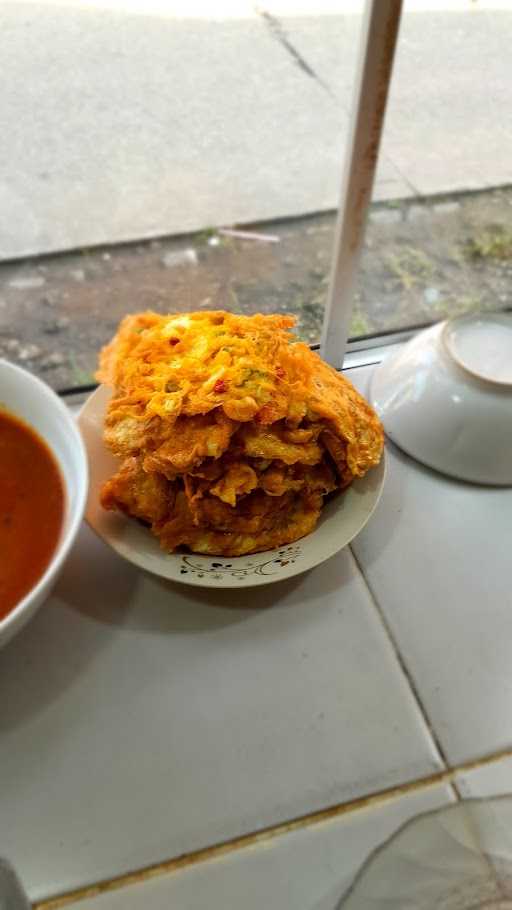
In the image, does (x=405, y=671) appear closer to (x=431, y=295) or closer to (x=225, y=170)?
(x=431, y=295)

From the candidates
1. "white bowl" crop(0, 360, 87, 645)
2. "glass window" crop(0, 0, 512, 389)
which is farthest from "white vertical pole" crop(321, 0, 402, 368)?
"white bowl" crop(0, 360, 87, 645)

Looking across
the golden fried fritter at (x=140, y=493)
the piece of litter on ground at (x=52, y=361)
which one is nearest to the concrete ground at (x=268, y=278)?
the piece of litter on ground at (x=52, y=361)

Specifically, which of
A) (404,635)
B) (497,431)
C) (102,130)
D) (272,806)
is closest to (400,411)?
(497,431)

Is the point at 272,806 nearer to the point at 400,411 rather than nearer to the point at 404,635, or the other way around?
the point at 404,635

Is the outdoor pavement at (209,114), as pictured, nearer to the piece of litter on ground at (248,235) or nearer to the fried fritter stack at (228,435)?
the piece of litter on ground at (248,235)

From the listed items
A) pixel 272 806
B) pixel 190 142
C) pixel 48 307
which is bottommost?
pixel 272 806

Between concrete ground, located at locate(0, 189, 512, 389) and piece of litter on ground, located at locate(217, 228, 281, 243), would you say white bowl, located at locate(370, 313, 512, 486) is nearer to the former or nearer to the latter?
concrete ground, located at locate(0, 189, 512, 389)

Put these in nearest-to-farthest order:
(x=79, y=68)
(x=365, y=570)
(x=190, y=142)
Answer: (x=365, y=570) < (x=79, y=68) < (x=190, y=142)
